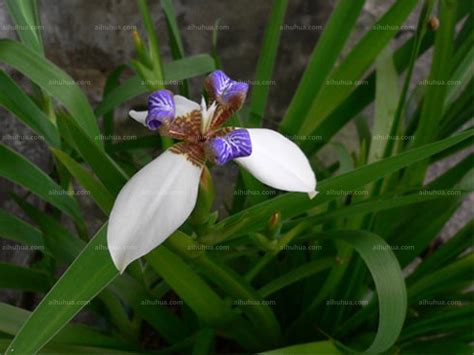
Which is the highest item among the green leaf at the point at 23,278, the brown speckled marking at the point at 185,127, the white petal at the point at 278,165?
the brown speckled marking at the point at 185,127

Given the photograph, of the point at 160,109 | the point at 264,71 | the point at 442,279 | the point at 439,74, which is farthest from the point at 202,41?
the point at 160,109

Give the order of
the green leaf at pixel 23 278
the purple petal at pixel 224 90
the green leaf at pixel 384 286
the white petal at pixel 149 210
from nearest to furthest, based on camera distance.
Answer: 1. the white petal at pixel 149 210
2. the purple petal at pixel 224 90
3. the green leaf at pixel 384 286
4. the green leaf at pixel 23 278

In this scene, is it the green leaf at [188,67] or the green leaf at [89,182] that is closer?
the green leaf at [89,182]

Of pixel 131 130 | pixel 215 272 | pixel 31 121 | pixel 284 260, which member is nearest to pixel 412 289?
pixel 284 260

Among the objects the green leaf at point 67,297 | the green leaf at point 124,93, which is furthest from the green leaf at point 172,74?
the green leaf at point 67,297

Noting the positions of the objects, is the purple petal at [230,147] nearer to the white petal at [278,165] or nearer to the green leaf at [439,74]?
the white petal at [278,165]

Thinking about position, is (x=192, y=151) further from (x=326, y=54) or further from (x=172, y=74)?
(x=326, y=54)

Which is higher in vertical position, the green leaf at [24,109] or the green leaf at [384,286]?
the green leaf at [24,109]
